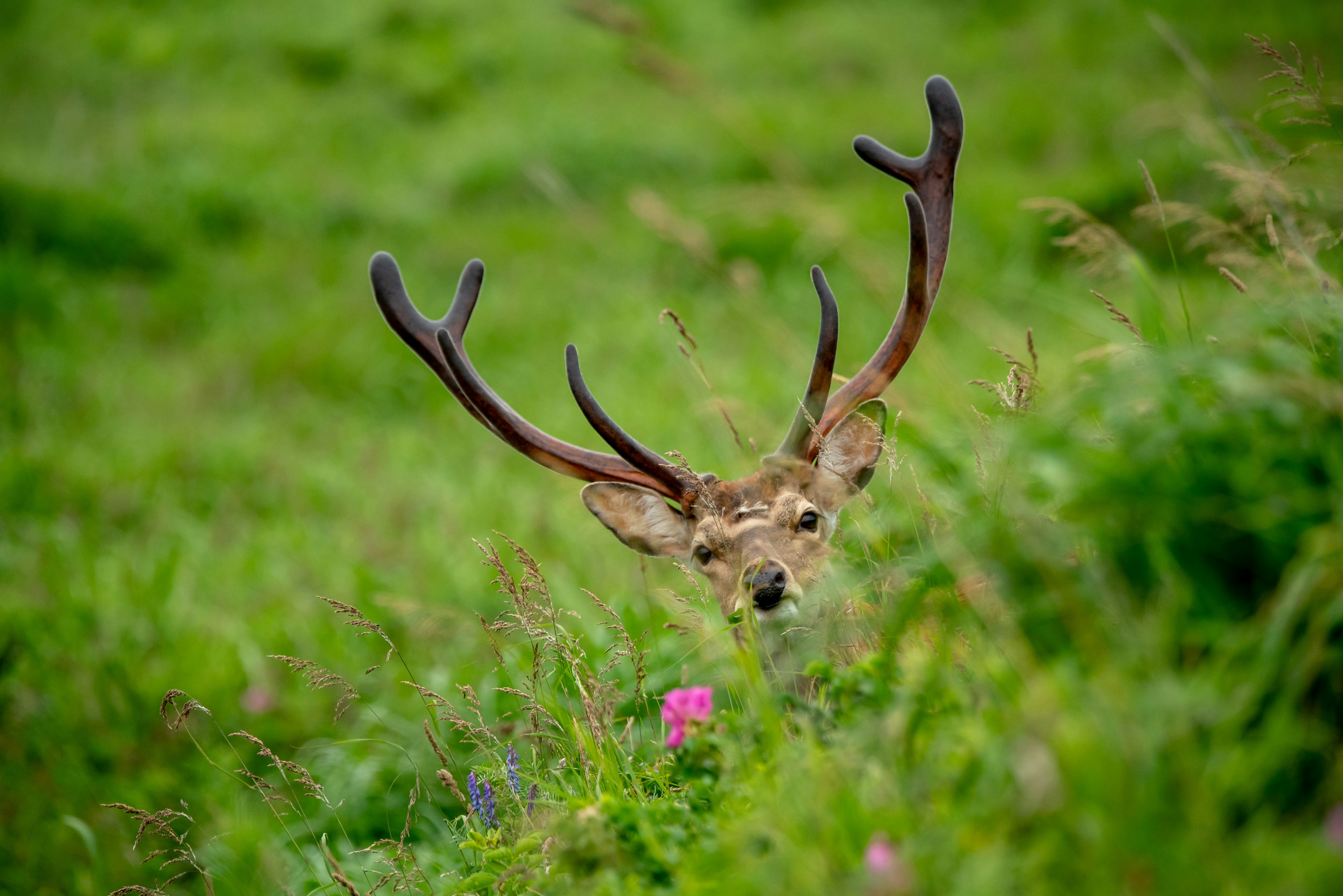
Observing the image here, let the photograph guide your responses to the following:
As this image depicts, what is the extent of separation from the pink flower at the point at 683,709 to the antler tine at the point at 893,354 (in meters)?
1.10

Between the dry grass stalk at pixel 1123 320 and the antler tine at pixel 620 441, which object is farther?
the antler tine at pixel 620 441

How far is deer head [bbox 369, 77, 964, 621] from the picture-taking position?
2953 mm

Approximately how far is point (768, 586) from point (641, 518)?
0.91 metres

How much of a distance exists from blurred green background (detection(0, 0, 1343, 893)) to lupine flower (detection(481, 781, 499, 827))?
1127 mm

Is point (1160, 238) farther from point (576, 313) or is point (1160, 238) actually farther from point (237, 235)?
point (237, 235)

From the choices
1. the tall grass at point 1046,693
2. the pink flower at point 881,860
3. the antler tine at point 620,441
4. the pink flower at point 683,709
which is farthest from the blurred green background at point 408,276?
the pink flower at point 881,860

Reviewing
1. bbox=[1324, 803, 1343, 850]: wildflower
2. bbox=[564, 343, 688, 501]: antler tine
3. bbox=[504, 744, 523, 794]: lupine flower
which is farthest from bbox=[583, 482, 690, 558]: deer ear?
bbox=[1324, 803, 1343, 850]: wildflower

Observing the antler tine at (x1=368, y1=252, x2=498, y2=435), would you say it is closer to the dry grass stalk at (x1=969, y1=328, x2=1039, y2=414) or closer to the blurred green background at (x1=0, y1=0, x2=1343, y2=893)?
the blurred green background at (x1=0, y1=0, x2=1343, y2=893)

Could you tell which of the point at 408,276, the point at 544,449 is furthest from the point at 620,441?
the point at 408,276

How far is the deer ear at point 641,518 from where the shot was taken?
3.42 meters

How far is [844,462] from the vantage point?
3301 millimetres

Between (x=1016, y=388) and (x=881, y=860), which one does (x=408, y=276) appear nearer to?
(x=1016, y=388)

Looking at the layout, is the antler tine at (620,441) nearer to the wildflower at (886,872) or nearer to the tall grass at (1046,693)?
the tall grass at (1046,693)

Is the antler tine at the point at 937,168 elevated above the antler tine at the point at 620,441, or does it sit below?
above
